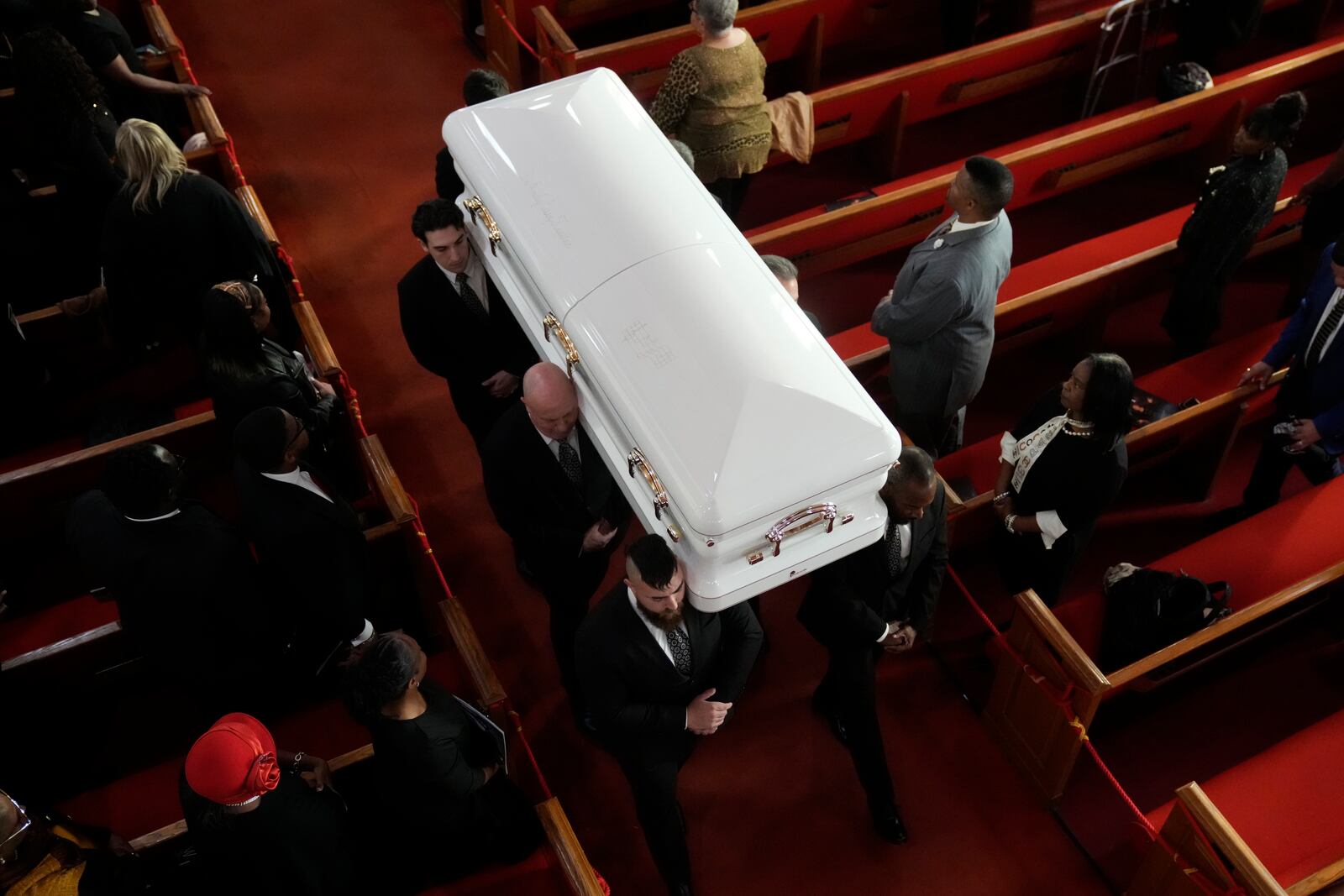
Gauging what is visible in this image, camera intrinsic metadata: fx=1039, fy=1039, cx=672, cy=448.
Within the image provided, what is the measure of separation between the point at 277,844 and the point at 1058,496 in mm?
2452

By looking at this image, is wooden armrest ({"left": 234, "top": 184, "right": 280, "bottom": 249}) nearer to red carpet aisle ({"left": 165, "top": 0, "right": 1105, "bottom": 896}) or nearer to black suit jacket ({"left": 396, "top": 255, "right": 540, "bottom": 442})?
red carpet aisle ({"left": 165, "top": 0, "right": 1105, "bottom": 896})

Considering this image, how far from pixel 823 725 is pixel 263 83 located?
4798 millimetres

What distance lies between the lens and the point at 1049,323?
455cm

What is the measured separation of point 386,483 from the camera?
3.68m

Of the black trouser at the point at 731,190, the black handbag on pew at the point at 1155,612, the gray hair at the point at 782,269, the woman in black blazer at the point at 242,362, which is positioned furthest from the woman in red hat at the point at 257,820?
the black trouser at the point at 731,190

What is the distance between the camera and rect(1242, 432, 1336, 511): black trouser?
3.88 metres

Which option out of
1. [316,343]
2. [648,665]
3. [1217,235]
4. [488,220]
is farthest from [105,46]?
[1217,235]

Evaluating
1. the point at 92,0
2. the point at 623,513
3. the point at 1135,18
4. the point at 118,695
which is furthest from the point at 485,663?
the point at 1135,18

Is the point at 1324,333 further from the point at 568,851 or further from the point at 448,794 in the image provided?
the point at 448,794

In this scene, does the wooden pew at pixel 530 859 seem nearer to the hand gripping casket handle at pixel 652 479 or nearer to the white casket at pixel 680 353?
the white casket at pixel 680 353

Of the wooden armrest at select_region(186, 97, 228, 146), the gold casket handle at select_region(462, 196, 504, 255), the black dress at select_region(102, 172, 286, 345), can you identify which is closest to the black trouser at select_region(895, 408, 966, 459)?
the gold casket handle at select_region(462, 196, 504, 255)

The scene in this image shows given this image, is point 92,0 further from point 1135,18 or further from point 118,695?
point 1135,18

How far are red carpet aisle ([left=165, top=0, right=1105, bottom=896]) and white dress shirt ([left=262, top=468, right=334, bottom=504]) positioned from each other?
1006mm

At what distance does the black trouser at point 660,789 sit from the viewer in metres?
2.93
